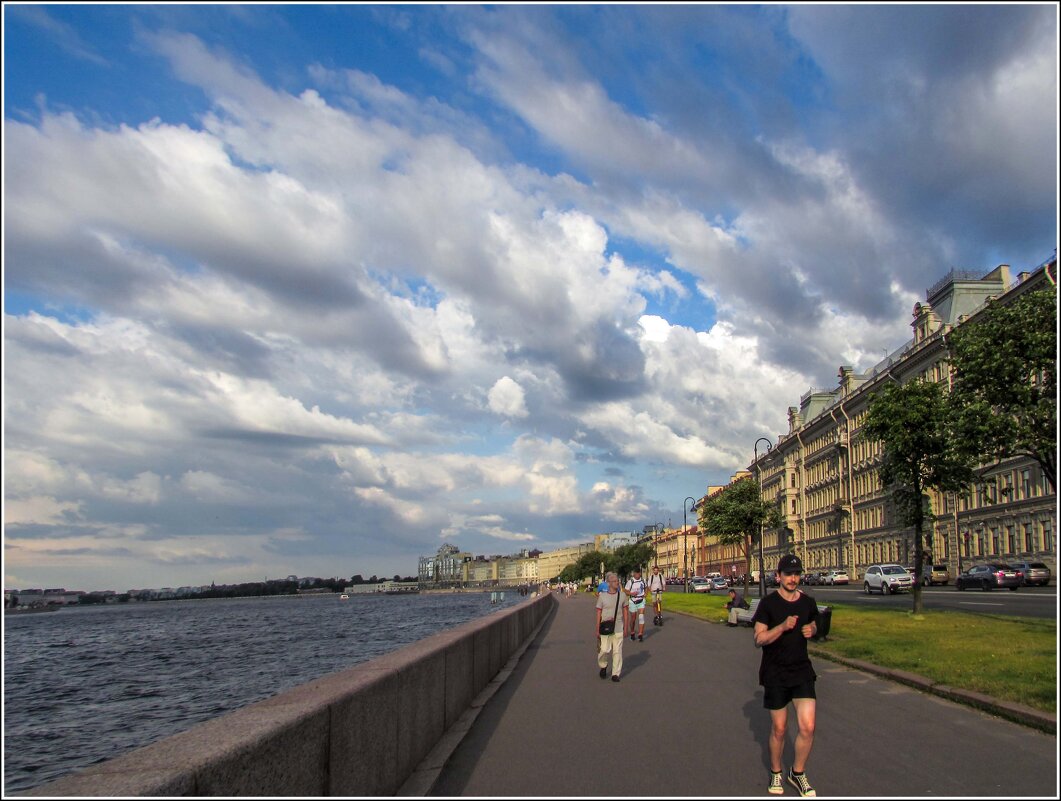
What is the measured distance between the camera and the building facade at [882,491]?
168ft

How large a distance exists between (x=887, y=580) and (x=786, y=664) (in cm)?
4273

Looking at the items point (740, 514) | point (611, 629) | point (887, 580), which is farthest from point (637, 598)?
point (887, 580)

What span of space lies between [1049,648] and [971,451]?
5.78 metres

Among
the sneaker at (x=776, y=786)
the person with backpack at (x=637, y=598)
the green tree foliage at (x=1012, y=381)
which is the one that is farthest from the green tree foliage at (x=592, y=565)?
the sneaker at (x=776, y=786)

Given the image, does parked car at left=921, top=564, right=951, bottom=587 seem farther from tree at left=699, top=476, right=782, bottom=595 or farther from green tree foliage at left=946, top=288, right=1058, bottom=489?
green tree foliage at left=946, top=288, right=1058, bottom=489

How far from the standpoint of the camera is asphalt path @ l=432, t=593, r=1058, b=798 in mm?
7133

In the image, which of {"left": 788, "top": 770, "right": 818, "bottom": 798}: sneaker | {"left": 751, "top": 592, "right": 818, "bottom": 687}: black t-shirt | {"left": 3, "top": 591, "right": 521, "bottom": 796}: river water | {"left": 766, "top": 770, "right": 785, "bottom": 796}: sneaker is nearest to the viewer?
{"left": 788, "top": 770, "right": 818, "bottom": 798}: sneaker

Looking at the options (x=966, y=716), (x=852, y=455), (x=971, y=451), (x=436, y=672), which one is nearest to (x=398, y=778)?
(x=436, y=672)

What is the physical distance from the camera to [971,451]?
19.5m

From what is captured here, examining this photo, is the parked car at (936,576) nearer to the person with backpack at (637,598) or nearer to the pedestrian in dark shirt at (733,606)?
the pedestrian in dark shirt at (733,606)

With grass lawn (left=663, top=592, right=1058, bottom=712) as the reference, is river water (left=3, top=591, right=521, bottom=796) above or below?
below

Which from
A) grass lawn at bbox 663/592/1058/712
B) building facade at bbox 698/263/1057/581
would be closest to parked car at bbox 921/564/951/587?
building facade at bbox 698/263/1057/581

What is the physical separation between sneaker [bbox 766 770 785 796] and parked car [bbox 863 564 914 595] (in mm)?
42334

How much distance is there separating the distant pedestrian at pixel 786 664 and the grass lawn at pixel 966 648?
4285mm
